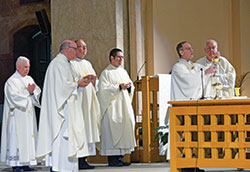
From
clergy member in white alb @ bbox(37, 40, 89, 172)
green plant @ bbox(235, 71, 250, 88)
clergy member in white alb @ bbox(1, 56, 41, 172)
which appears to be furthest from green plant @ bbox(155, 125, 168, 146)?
green plant @ bbox(235, 71, 250, 88)

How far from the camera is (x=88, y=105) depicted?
27.0 feet

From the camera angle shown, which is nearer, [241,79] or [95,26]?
[95,26]

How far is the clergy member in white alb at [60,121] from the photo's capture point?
664 centimetres

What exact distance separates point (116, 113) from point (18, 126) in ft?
5.35

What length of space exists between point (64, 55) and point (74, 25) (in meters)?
3.07

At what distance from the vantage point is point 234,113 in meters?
5.64

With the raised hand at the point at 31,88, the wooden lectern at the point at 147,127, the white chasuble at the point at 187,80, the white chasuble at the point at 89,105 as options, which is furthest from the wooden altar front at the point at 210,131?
the raised hand at the point at 31,88

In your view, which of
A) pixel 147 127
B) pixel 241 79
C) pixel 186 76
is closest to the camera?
pixel 186 76

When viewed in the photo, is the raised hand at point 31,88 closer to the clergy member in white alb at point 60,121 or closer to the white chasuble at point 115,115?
the white chasuble at point 115,115

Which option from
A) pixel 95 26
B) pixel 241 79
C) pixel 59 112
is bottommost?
pixel 59 112

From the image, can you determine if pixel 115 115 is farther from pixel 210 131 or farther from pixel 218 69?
pixel 210 131

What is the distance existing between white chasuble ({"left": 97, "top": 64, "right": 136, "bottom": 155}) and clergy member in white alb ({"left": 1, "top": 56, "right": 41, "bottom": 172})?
1149 mm

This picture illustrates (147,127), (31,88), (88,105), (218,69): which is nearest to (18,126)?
(31,88)

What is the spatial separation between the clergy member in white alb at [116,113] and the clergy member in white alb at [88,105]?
28 centimetres
